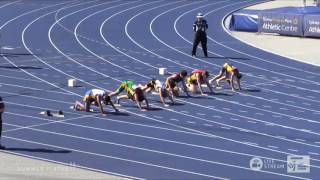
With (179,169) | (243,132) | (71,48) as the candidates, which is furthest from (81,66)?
(179,169)

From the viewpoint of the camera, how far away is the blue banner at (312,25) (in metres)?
32.2

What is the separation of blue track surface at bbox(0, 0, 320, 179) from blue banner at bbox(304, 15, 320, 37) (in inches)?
106

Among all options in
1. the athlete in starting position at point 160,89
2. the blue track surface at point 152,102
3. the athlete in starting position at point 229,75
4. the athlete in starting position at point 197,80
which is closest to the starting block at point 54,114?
the blue track surface at point 152,102

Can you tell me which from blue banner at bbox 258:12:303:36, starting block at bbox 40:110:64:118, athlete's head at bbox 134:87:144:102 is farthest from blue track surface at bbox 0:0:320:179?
blue banner at bbox 258:12:303:36

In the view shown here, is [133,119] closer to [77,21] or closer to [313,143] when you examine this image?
[313,143]

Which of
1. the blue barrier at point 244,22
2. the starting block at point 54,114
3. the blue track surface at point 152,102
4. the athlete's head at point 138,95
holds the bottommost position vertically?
the blue barrier at point 244,22

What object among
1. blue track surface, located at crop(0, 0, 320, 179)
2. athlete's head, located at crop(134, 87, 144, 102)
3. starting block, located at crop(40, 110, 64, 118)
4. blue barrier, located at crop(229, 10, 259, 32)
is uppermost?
athlete's head, located at crop(134, 87, 144, 102)

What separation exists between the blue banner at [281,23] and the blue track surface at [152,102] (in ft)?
5.62

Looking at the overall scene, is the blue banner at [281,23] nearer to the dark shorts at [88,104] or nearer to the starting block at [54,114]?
the dark shorts at [88,104]

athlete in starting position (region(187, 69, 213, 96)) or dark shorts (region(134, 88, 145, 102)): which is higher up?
dark shorts (region(134, 88, 145, 102))

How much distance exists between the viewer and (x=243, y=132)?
1897cm

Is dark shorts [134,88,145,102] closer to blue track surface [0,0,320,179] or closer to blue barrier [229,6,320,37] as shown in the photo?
blue track surface [0,0,320,179]

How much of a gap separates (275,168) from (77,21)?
2024cm

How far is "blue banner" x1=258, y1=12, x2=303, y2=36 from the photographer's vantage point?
107 ft
